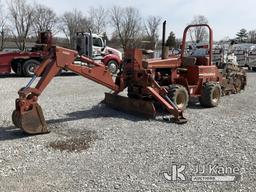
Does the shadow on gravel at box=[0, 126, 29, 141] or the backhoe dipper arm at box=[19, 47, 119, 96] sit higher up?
the backhoe dipper arm at box=[19, 47, 119, 96]

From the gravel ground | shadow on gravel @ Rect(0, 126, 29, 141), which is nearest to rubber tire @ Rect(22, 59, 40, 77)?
the gravel ground

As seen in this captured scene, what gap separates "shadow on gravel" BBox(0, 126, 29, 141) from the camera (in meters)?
6.79

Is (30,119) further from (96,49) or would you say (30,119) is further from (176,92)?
(96,49)

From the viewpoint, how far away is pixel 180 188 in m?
4.60

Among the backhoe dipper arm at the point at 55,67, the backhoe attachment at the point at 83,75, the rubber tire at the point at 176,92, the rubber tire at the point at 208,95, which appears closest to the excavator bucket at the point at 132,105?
the backhoe attachment at the point at 83,75

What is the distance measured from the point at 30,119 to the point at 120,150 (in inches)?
79.5

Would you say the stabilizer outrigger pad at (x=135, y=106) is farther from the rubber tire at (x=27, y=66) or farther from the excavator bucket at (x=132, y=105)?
the rubber tire at (x=27, y=66)

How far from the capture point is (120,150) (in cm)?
607

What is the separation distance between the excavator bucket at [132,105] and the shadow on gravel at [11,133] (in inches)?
114

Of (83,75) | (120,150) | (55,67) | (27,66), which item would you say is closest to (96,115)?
(83,75)

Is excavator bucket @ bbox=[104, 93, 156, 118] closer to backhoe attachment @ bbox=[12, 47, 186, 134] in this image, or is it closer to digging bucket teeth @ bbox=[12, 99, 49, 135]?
backhoe attachment @ bbox=[12, 47, 186, 134]

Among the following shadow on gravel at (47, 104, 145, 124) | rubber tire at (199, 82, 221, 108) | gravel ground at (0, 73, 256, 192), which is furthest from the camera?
rubber tire at (199, 82, 221, 108)

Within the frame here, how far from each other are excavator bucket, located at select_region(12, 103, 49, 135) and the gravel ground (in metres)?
0.17

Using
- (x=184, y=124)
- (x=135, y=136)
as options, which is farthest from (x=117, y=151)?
(x=184, y=124)
